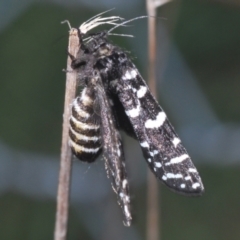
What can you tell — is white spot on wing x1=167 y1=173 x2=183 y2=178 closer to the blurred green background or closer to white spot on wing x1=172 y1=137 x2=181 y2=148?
white spot on wing x1=172 y1=137 x2=181 y2=148

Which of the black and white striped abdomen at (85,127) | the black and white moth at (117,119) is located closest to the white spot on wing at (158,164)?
the black and white moth at (117,119)

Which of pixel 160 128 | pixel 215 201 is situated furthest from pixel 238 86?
pixel 160 128

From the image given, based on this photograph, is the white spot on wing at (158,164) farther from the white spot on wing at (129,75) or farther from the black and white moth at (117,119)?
the white spot on wing at (129,75)

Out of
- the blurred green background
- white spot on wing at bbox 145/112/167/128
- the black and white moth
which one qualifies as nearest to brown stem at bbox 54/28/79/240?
the black and white moth

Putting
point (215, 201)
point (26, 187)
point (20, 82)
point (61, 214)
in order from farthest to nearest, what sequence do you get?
point (20, 82)
point (215, 201)
point (26, 187)
point (61, 214)

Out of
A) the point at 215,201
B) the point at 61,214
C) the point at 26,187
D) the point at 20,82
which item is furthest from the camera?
the point at 20,82

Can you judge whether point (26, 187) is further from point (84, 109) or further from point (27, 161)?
point (84, 109)
